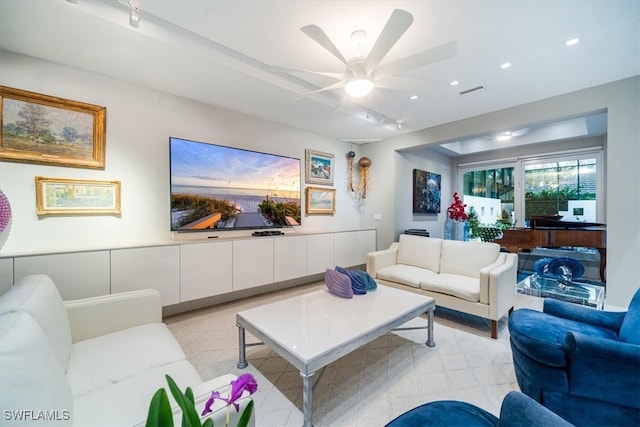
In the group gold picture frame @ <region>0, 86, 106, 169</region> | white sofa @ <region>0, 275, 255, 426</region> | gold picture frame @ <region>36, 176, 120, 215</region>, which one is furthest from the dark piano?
gold picture frame @ <region>0, 86, 106, 169</region>

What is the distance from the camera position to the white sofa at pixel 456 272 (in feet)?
8.32

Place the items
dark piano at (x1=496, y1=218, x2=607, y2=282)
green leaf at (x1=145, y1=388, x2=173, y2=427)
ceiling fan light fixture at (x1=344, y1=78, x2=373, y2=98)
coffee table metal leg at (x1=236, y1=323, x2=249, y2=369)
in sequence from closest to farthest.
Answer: green leaf at (x1=145, y1=388, x2=173, y2=427) < coffee table metal leg at (x1=236, y1=323, x2=249, y2=369) < ceiling fan light fixture at (x1=344, y1=78, x2=373, y2=98) < dark piano at (x1=496, y1=218, x2=607, y2=282)

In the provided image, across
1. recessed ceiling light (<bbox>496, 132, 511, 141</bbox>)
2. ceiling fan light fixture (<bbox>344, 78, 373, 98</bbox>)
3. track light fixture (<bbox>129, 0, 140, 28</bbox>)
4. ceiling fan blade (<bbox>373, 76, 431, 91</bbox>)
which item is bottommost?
ceiling fan light fixture (<bbox>344, 78, 373, 98</bbox>)

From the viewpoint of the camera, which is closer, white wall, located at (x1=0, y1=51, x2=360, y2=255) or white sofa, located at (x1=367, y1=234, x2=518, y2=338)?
white wall, located at (x1=0, y1=51, x2=360, y2=255)

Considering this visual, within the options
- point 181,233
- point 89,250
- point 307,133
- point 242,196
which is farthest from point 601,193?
point 89,250

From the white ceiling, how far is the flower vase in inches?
113

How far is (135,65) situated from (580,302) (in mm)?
5329

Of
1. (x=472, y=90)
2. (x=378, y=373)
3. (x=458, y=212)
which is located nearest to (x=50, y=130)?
(x=378, y=373)

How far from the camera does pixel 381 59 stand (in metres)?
1.97

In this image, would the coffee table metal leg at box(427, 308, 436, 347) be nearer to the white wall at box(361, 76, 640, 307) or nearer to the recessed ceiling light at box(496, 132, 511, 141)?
the white wall at box(361, 76, 640, 307)

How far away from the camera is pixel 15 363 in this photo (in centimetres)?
78

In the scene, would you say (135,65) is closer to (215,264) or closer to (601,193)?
(215,264)

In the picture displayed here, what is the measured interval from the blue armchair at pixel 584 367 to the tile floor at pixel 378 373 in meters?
0.39

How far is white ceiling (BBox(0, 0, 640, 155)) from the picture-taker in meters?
1.87
